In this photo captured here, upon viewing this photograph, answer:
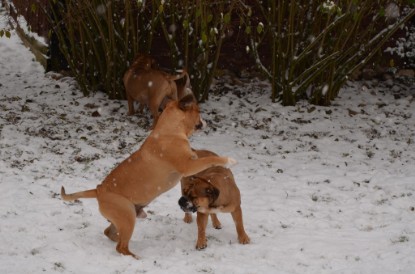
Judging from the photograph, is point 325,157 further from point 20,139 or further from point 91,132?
point 20,139

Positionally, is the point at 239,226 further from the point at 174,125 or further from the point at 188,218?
the point at 174,125

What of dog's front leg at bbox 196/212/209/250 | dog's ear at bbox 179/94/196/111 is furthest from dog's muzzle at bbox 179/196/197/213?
dog's ear at bbox 179/94/196/111

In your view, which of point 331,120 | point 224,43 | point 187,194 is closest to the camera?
point 187,194

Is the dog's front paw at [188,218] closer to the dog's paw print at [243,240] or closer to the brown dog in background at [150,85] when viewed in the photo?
the dog's paw print at [243,240]

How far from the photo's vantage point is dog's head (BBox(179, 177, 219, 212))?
5.38m

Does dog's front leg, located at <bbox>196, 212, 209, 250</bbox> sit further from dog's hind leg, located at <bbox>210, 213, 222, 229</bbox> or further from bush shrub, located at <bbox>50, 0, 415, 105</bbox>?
bush shrub, located at <bbox>50, 0, 415, 105</bbox>

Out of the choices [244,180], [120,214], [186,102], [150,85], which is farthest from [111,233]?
[150,85]

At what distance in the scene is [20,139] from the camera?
8.71 m

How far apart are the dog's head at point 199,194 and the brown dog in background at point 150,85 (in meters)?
4.06

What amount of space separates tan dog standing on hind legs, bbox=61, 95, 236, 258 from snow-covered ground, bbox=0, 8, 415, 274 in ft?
1.26

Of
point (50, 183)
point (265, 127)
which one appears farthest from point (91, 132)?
point (265, 127)

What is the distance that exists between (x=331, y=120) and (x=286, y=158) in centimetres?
180

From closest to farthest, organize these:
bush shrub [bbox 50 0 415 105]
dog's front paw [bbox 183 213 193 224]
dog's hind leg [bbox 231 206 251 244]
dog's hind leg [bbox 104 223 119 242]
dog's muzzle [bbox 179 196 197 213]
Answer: dog's muzzle [bbox 179 196 197 213], dog's hind leg [bbox 104 223 119 242], dog's hind leg [bbox 231 206 251 244], dog's front paw [bbox 183 213 193 224], bush shrub [bbox 50 0 415 105]

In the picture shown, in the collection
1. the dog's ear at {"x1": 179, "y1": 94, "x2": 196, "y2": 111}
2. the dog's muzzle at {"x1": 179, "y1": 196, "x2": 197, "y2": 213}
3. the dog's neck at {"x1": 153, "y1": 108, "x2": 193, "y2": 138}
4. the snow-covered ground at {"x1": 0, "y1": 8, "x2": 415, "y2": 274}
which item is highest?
the dog's ear at {"x1": 179, "y1": 94, "x2": 196, "y2": 111}
